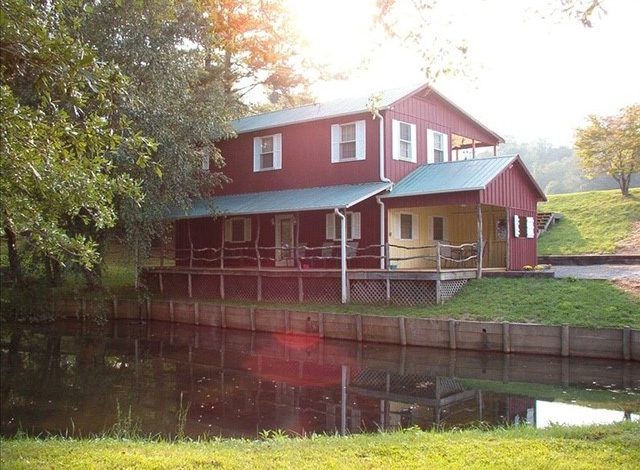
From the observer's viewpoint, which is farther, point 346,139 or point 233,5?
point 233,5

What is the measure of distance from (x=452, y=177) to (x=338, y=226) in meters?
4.49

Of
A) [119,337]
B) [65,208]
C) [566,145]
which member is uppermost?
[566,145]

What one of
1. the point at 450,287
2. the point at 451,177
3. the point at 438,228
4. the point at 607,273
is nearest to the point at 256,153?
the point at 438,228

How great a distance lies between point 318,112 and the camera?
24.5m

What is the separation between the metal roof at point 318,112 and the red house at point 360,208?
0.09m

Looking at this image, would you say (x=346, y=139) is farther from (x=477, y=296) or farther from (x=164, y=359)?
(x=164, y=359)

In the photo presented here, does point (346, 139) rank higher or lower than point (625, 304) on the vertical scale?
higher

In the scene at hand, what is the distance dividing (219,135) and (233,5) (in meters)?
14.5

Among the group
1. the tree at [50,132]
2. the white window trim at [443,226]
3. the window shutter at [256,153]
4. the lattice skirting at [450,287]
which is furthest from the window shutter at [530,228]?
the tree at [50,132]

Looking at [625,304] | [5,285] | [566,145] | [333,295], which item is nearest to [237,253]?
[333,295]

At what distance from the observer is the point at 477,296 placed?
18.0 m

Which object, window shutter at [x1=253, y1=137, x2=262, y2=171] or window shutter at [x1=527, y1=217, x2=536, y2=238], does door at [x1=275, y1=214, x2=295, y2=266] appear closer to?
window shutter at [x1=253, y1=137, x2=262, y2=171]

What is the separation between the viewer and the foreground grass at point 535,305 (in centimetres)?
1496

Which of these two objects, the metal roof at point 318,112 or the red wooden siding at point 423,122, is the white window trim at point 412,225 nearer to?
the red wooden siding at point 423,122
